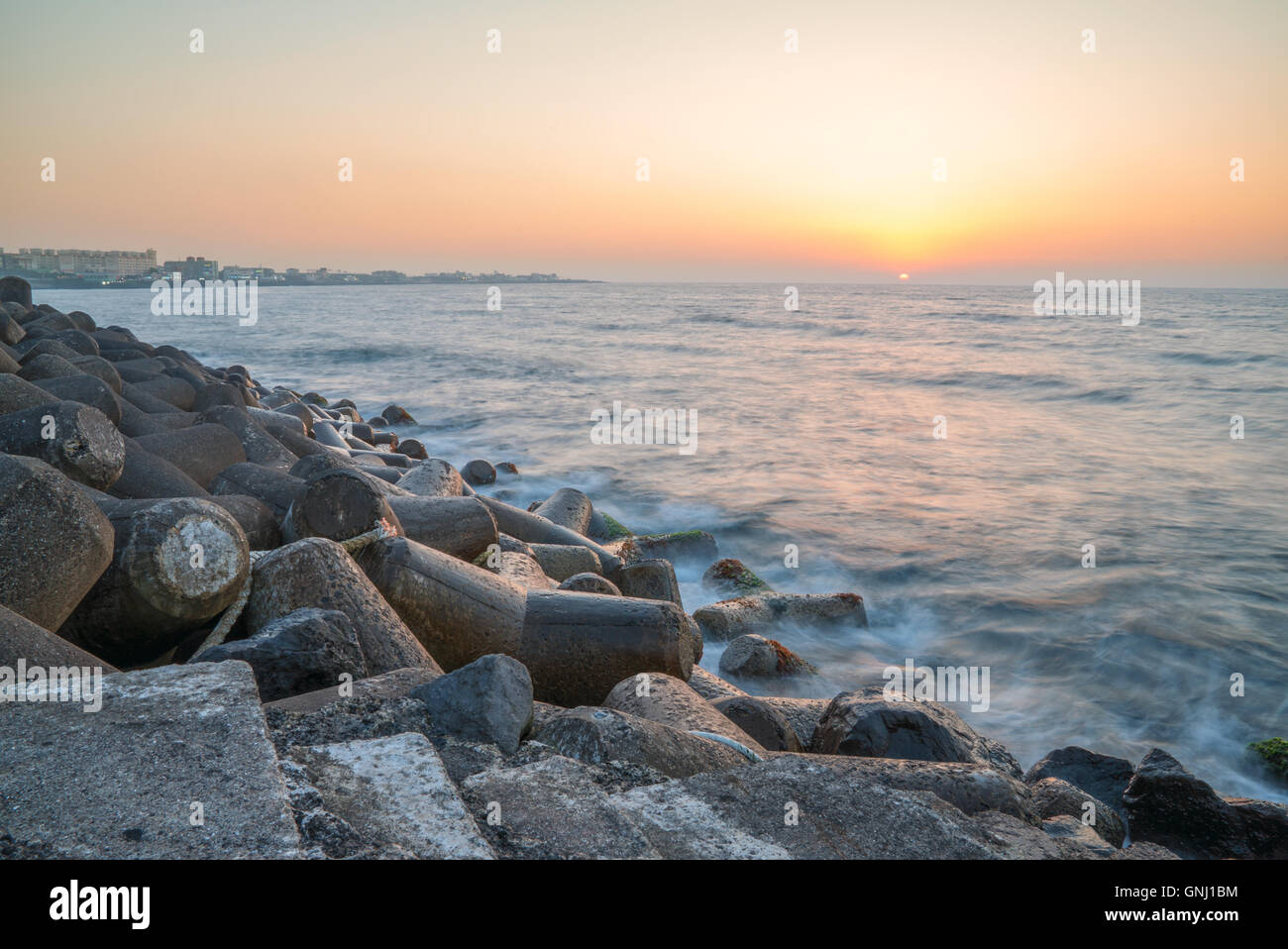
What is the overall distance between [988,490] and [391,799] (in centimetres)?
1251

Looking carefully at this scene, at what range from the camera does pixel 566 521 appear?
355 inches

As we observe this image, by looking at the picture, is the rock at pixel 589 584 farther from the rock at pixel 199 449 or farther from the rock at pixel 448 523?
the rock at pixel 199 449

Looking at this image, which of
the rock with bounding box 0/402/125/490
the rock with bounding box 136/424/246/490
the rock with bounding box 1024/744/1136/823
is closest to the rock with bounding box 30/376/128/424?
the rock with bounding box 136/424/246/490

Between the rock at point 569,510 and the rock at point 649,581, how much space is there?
2197 millimetres

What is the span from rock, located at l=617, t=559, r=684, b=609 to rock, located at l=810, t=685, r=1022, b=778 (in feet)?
8.47

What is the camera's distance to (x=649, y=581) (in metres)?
6.60

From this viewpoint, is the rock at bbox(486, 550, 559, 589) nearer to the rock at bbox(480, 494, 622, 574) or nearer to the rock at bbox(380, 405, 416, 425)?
the rock at bbox(480, 494, 622, 574)

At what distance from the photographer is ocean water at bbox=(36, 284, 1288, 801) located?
22.9 ft

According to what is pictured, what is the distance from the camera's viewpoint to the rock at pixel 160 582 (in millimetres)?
3520

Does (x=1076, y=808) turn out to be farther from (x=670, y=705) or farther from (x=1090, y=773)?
(x=670, y=705)

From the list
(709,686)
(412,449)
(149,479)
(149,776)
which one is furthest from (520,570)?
(412,449)

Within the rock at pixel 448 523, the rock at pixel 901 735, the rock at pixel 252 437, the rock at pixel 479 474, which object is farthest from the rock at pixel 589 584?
the rock at pixel 479 474
